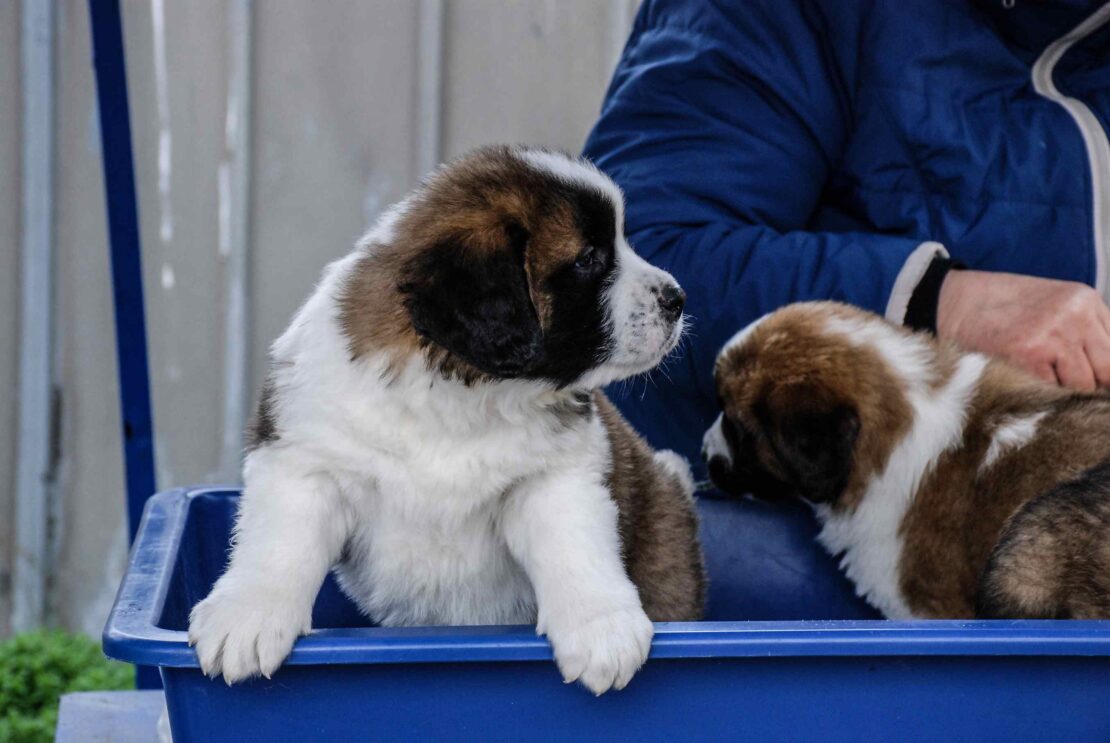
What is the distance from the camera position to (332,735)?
141 centimetres

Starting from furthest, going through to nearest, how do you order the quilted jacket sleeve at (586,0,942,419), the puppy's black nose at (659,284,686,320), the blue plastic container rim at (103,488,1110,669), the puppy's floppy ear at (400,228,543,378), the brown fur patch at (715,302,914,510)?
the quilted jacket sleeve at (586,0,942,419), the brown fur patch at (715,302,914,510), the puppy's black nose at (659,284,686,320), the puppy's floppy ear at (400,228,543,378), the blue plastic container rim at (103,488,1110,669)

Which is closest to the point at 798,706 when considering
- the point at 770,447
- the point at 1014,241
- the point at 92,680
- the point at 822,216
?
the point at 770,447

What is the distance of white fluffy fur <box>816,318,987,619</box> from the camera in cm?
233

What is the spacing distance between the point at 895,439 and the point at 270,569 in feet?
4.03

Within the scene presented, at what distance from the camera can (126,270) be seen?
3012 mm

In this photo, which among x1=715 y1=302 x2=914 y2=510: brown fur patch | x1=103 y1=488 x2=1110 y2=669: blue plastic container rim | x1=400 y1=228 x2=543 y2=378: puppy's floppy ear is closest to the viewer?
x1=103 y1=488 x2=1110 y2=669: blue plastic container rim

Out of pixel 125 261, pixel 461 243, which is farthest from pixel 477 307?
pixel 125 261

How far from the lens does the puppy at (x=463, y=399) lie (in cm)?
161

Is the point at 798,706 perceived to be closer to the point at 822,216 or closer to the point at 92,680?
the point at 822,216

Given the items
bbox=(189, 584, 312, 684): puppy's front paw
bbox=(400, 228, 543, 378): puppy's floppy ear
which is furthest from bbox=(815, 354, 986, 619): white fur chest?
bbox=(189, 584, 312, 684): puppy's front paw

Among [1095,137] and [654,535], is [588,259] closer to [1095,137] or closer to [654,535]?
[654,535]

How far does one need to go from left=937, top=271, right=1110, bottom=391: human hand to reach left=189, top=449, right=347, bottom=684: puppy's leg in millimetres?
1308

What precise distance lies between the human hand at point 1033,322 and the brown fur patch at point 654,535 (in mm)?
690

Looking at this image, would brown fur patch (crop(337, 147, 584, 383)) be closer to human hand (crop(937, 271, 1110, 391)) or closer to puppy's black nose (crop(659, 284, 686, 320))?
puppy's black nose (crop(659, 284, 686, 320))
